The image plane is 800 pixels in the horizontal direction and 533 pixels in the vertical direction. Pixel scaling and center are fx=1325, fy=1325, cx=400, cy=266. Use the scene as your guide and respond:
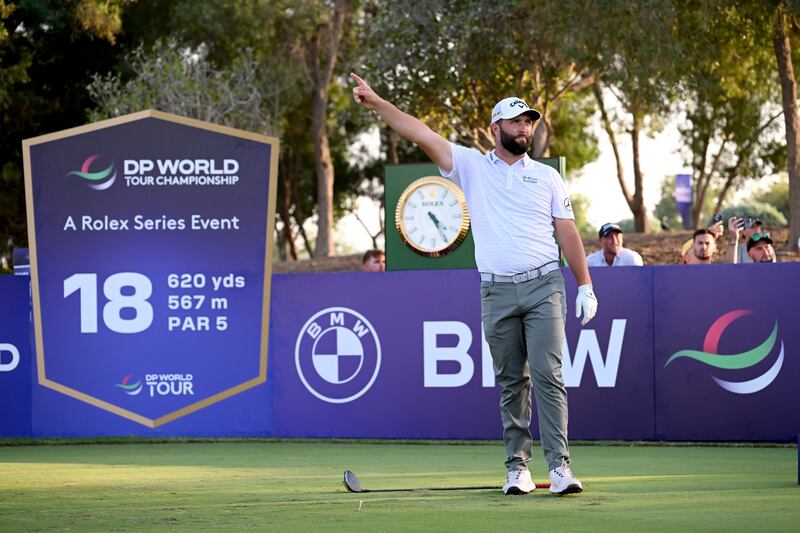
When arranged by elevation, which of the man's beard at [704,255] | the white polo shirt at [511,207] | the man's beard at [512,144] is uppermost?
the man's beard at [512,144]

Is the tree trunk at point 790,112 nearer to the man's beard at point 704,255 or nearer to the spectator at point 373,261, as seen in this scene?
the spectator at point 373,261

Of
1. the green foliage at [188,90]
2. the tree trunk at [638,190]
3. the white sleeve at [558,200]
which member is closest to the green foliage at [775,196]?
the tree trunk at [638,190]

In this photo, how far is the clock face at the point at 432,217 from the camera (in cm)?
1473

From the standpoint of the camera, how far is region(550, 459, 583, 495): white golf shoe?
6.80 m

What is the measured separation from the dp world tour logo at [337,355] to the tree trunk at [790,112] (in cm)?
1465

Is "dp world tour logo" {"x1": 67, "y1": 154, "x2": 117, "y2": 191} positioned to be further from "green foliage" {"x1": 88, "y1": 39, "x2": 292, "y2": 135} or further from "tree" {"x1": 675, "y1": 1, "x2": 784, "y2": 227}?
"green foliage" {"x1": 88, "y1": 39, "x2": 292, "y2": 135}

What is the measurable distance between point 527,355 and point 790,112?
2006 cm

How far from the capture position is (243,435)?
11.5 metres

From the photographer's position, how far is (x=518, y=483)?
693 centimetres

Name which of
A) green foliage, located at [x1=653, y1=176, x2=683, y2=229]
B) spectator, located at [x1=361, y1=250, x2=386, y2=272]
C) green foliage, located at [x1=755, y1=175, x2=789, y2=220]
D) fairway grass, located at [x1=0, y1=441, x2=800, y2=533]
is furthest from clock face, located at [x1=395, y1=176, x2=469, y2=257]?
green foliage, located at [x1=653, y1=176, x2=683, y2=229]

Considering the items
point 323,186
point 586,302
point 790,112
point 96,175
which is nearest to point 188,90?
point 323,186

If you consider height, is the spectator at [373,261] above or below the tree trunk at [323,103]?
below

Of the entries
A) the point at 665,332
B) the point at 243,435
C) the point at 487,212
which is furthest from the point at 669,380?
the point at 487,212

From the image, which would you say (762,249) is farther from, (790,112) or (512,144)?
(790,112)
